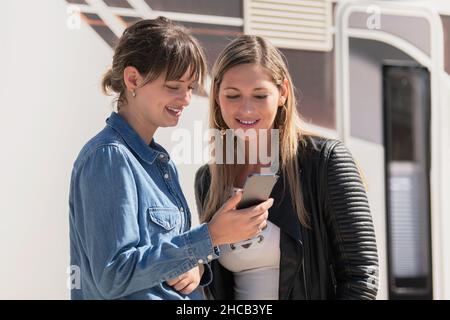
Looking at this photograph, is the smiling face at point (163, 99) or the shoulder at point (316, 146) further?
the shoulder at point (316, 146)

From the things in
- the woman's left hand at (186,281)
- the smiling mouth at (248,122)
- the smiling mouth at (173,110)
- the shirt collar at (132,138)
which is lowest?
the woman's left hand at (186,281)

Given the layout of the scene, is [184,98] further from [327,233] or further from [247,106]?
[327,233]

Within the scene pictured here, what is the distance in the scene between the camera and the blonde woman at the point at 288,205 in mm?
1968

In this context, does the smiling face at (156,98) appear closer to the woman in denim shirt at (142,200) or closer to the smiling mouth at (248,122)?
the woman in denim shirt at (142,200)

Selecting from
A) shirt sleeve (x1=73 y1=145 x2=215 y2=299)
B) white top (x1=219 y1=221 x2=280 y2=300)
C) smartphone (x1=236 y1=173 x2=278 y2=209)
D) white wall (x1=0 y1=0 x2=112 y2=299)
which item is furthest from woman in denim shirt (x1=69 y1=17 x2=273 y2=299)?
white wall (x1=0 y1=0 x2=112 y2=299)

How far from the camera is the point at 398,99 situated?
10.6 ft

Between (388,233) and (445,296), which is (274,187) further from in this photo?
(445,296)

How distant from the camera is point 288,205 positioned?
6.73 ft

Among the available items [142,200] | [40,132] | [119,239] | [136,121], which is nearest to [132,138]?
[136,121]

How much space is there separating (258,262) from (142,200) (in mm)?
557

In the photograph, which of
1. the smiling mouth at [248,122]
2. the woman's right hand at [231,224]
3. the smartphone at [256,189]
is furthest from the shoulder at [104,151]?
the smiling mouth at [248,122]

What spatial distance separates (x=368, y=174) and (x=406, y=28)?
687mm

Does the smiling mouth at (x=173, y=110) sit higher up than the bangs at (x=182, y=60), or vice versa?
the bangs at (x=182, y=60)

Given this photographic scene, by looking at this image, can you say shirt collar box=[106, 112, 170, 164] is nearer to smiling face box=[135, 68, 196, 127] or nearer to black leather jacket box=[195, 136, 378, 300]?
smiling face box=[135, 68, 196, 127]
